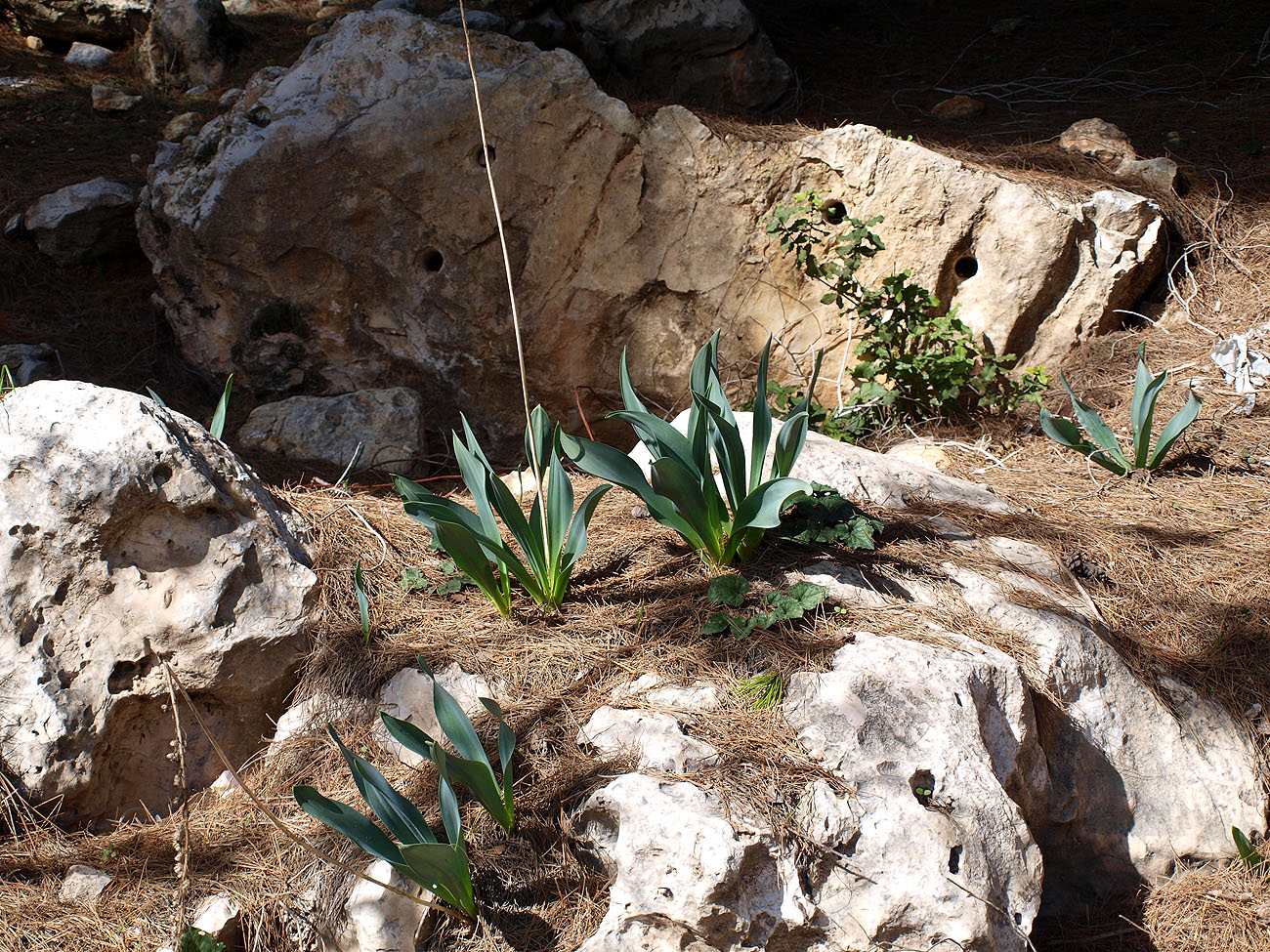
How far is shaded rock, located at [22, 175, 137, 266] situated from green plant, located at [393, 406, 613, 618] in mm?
3530

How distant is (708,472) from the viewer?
7.50 ft

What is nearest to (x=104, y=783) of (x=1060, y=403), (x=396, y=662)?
(x=396, y=662)

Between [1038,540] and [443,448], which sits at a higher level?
[1038,540]

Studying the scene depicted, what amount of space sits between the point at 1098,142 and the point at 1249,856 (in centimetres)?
361

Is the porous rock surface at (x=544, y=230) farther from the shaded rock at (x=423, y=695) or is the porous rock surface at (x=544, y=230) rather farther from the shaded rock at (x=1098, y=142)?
the shaded rock at (x=423, y=695)

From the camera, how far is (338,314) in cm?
424

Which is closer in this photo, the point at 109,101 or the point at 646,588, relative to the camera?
the point at 646,588

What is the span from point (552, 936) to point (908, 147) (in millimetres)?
3536

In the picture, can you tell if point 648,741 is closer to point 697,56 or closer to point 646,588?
point 646,588

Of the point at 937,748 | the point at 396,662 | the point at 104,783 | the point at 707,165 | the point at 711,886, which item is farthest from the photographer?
the point at 707,165

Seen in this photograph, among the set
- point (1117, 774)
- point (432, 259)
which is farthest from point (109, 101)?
point (1117, 774)

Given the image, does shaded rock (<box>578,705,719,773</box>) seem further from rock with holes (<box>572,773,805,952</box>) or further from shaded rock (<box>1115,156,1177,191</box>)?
shaded rock (<box>1115,156,1177,191</box>)

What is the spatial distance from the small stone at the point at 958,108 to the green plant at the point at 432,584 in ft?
14.1

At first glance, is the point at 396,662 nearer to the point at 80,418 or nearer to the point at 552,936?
the point at 552,936
